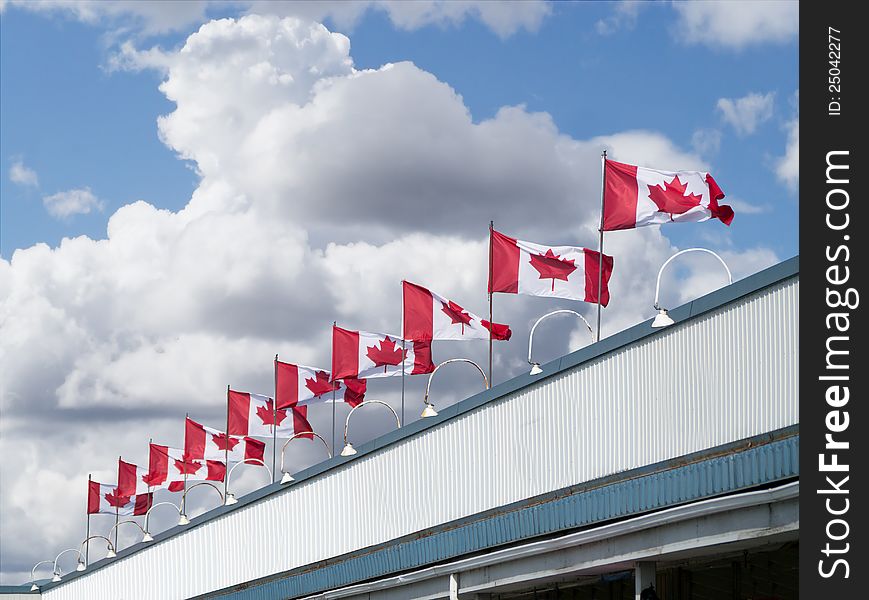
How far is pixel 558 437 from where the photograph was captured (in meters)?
31.2

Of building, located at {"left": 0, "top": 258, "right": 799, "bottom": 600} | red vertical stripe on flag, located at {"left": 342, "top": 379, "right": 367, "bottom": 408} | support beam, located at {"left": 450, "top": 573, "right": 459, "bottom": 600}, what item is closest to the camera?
building, located at {"left": 0, "top": 258, "right": 799, "bottom": 600}

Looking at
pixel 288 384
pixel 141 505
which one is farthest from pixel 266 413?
pixel 141 505

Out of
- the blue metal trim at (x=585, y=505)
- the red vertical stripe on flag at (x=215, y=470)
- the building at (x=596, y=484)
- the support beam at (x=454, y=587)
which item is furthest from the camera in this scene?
the red vertical stripe on flag at (x=215, y=470)

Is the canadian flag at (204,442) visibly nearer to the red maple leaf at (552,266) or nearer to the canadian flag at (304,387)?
the canadian flag at (304,387)

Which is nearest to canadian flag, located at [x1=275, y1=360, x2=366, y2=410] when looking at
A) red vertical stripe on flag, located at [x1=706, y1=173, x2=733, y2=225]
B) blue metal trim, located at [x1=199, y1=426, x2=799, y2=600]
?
blue metal trim, located at [x1=199, y1=426, x2=799, y2=600]

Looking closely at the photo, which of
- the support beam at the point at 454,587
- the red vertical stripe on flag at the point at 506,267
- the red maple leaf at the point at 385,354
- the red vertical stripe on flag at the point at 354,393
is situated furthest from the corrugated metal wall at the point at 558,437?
the red vertical stripe on flag at the point at 354,393

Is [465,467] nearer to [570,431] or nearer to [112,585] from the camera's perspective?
[570,431]

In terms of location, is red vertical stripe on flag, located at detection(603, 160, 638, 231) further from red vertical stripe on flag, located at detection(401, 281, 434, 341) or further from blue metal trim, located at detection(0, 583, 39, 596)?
blue metal trim, located at detection(0, 583, 39, 596)

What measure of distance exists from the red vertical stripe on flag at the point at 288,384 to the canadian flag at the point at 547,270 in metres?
16.8

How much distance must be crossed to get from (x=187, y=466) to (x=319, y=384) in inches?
675

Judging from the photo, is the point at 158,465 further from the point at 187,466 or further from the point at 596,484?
the point at 596,484

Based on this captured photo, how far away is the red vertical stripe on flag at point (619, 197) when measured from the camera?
3300cm

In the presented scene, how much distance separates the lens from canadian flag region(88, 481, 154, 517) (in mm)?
77188

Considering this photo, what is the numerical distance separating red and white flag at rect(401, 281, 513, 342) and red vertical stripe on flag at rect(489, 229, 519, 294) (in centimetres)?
437
